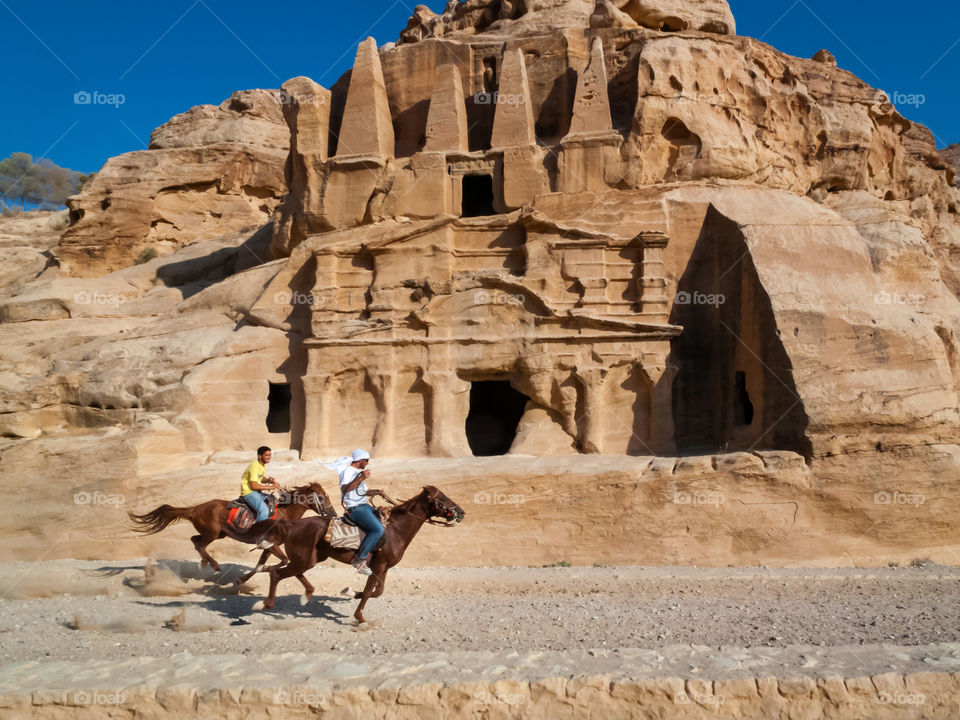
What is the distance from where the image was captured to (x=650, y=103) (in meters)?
17.6

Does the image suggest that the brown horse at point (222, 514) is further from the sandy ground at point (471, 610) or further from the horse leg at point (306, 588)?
the sandy ground at point (471, 610)

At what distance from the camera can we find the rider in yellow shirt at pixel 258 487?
31.7 feet

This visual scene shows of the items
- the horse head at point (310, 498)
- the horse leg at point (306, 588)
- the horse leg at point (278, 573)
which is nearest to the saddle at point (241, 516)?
the horse head at point (310, 498)

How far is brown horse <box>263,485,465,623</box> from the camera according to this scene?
873 cm

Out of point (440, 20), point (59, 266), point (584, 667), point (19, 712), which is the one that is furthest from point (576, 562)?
point (59, 266)

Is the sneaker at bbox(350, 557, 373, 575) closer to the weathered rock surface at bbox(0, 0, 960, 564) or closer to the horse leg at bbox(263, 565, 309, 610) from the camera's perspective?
the horse leg at bbox(263, 565, 309, 610)

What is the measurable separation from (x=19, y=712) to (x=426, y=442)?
9.88m

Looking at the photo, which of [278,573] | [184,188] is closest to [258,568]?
[278,573]

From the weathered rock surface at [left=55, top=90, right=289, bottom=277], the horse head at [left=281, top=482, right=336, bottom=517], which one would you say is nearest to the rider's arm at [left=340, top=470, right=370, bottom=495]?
the horse head at [left=281, top=482, right=336, bottom=517]

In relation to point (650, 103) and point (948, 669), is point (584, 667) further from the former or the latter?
point (650, 103)

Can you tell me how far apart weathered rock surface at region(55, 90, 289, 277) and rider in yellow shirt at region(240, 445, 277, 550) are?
19.0 meters

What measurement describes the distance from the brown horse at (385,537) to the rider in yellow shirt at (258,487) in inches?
25.4

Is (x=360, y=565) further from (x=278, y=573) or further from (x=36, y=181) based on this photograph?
(x=36, y=181)

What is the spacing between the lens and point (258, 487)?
983 centimetres
